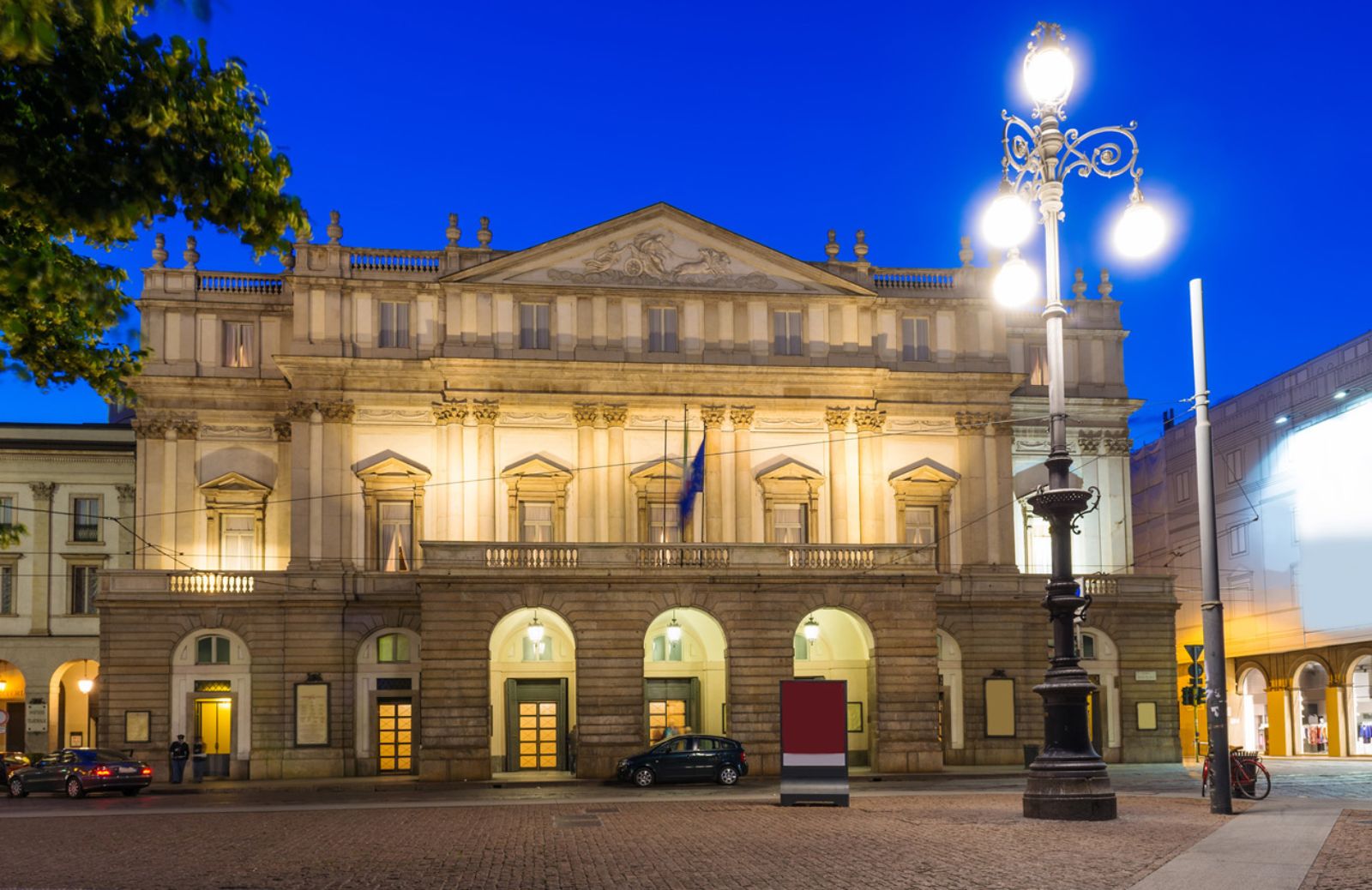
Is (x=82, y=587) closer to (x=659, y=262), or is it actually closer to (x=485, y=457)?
(x=485, y=457)

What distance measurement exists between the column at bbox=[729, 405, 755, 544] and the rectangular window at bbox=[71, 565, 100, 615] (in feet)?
94.7

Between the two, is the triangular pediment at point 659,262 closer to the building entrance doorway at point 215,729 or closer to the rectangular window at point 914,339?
the rectangular window at point 914,339

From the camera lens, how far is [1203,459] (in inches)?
985

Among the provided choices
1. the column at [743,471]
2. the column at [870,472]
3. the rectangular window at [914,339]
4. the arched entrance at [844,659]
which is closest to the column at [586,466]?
the column at [743,471]

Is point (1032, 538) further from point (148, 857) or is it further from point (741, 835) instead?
point (148, 857)

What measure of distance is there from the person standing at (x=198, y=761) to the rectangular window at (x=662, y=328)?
19130mm

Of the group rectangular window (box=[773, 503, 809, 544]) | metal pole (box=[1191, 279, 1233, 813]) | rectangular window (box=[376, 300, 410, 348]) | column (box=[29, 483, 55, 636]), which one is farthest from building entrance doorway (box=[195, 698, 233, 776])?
metal pole (box=[1191, 279, 1233, 813])

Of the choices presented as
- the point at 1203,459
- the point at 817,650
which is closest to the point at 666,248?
the point at 817,650

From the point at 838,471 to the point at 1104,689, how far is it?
39.6 feet

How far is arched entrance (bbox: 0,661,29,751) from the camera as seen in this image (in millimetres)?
63062

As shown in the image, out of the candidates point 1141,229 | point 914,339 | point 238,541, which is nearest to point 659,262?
point 914,339

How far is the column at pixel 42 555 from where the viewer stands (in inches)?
2445

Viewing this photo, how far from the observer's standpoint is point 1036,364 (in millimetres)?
55906

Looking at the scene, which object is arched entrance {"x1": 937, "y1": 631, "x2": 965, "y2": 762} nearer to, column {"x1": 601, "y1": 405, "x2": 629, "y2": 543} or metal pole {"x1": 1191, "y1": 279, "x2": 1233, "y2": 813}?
column {"x1": 601, "y1": 405, "x2": 629, "y2": 543}
